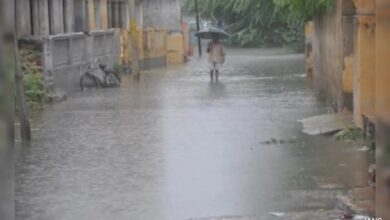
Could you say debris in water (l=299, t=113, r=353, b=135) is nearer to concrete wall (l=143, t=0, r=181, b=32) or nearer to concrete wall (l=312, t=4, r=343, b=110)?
concrete wall (l=312, t=4, r=343, b=110)

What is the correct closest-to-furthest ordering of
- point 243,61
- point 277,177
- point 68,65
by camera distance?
point 277,177 < point 68,65 < point 243,61

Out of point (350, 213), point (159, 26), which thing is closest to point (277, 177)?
point (350, 213)

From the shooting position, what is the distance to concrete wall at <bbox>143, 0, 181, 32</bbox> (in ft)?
144

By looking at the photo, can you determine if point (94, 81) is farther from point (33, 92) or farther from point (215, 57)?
point (33, 92)

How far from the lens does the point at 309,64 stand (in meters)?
27.7

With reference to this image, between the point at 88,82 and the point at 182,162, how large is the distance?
1533 centimetres

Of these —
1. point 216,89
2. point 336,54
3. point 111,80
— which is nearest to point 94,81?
point 111,80

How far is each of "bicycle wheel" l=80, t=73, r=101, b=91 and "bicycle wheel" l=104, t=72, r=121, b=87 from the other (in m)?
0.32

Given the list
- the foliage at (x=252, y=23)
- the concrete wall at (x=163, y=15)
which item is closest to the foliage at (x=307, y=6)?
the concrete wall at (x=163, y=15)

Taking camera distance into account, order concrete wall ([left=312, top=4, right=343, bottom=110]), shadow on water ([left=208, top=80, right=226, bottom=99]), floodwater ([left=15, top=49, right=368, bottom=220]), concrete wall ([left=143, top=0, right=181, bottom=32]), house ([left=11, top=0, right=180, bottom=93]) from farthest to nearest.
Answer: concrete wall ([left=143, top=0, right=181, bottom=32]) → house ([left=11, top=0, right=180, bottom=93]) → shadow on water ([left=208, top=80, right=226, bottom=99]) → concrete wall ([left=312, top=4, right=343, bottom=110]) → floodwater ([left=15, top=49, right=368, bottom=220])

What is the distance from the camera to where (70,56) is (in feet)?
83.6

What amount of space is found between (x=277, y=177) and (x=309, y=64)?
1848 cm

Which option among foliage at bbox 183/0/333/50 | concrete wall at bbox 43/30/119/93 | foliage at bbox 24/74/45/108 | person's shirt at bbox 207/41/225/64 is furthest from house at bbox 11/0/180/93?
foliage at bbox 183/0/333/50

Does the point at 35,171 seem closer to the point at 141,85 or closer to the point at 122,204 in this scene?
the point at 122,204
